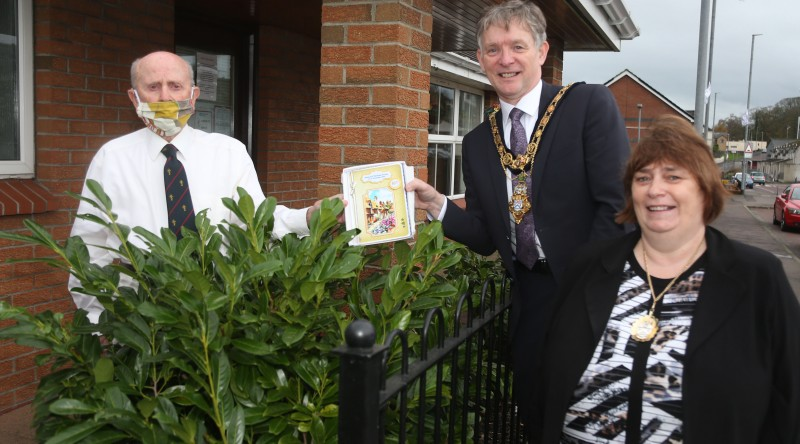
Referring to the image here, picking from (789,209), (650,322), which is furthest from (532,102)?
(789,209)

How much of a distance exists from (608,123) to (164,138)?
5.60 ft

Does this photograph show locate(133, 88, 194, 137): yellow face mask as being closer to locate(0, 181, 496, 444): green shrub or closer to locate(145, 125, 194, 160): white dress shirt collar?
locate(145, 125, 194, 160): white dress shirt collar

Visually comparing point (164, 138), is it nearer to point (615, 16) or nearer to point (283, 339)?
point (283, 339)

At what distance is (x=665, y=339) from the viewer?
1978mm

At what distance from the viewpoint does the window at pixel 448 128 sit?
13281mm

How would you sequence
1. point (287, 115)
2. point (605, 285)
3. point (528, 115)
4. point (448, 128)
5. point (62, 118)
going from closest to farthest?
point (605, 285) < point (528, 115) < point (62, 118) < point (287, 115) < point (448, 128)

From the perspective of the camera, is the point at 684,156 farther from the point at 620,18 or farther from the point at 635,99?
the point at 635,99

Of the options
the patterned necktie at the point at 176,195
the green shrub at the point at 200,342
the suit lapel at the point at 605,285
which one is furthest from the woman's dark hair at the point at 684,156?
the patterned necktie at the point at 176,195

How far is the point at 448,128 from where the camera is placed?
45.8ft

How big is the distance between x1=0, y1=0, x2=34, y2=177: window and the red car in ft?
82.4

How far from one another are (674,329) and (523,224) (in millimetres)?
789

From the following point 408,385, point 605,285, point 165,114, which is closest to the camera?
point 408,385

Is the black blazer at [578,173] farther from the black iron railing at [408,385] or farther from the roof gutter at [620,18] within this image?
the roof gutter at [620,18]

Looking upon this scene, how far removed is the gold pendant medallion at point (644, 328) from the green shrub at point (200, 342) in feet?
2.22
